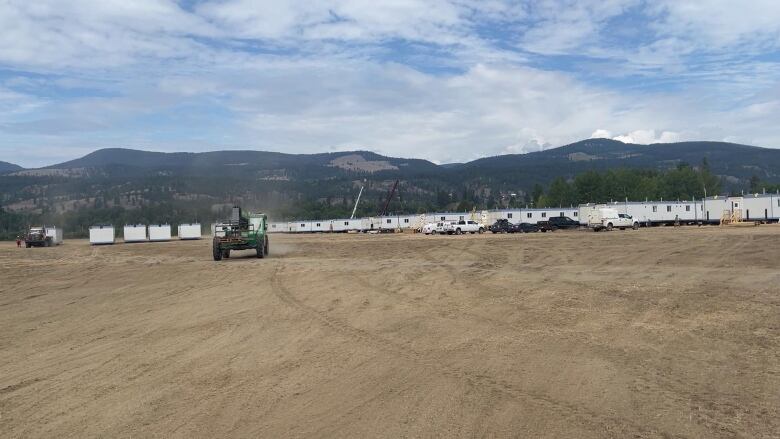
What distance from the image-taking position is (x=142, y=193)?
620 ft

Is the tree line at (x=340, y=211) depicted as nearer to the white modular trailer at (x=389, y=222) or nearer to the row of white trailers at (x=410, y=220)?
the row of white trailers at (x=410, y=220)

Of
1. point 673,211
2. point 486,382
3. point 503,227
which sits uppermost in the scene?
point 673,211

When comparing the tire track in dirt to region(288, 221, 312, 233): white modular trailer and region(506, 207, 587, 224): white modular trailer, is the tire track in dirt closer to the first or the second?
region(506, 207, 587, 224): white modular trailer

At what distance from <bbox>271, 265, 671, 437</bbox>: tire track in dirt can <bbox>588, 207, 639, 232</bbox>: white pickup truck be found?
1978 inches

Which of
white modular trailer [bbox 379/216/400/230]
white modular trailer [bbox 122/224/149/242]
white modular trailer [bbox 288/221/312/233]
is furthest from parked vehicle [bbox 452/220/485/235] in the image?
white modular trailer [bbox 288/221/312/233]

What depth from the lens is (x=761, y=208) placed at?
62.1m

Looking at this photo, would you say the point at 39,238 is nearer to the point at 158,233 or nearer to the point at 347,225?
the point at 158,233

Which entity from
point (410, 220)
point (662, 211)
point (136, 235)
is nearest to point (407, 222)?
point (410, 220)

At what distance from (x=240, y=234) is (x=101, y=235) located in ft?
160

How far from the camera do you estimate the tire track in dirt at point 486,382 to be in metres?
6.02

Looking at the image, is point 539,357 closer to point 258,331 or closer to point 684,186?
point 258,331

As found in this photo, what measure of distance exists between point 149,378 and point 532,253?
79.7ft

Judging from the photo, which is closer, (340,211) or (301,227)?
(301,227)

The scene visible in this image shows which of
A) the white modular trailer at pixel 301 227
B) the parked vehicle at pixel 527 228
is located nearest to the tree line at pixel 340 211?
the white modular trailer at pixel 301 227
